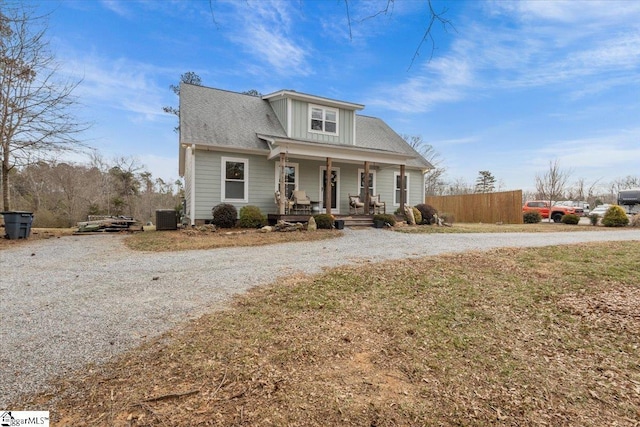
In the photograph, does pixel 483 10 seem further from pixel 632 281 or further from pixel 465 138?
pixel 465 138

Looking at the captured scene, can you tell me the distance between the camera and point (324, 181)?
14.1 metres

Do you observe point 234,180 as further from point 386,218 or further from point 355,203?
point 386,218

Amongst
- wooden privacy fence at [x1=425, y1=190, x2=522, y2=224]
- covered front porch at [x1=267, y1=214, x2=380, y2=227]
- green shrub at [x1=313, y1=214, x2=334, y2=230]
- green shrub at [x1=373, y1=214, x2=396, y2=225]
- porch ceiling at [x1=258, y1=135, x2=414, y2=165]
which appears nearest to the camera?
green shrub at [x1=313, y1=214, x2=334, y2=230]

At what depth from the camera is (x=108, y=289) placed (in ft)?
13.5

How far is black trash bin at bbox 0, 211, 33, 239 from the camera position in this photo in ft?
28.3

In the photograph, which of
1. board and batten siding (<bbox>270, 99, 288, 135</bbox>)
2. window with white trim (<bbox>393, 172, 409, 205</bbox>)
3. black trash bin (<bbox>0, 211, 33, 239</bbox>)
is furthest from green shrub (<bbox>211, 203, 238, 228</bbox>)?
window with white trim (<bbox>393, 172, 409, 205</bbox>)

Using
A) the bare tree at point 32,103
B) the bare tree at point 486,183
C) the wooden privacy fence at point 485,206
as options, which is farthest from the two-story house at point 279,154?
the bare tree at point 486,183

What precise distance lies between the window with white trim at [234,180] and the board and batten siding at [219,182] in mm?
120

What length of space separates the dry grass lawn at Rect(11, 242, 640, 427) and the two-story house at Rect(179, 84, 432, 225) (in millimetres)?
8024

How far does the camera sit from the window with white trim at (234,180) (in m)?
11.8

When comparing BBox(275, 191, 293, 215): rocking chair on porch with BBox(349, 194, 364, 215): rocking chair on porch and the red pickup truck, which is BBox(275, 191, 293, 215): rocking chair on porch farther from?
the red pickup truck

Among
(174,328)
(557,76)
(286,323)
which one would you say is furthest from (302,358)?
(557,76)

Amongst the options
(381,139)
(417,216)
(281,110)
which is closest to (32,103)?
(281,110)

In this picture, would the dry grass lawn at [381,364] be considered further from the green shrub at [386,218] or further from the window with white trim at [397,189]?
the window with white trim at [397,189]
